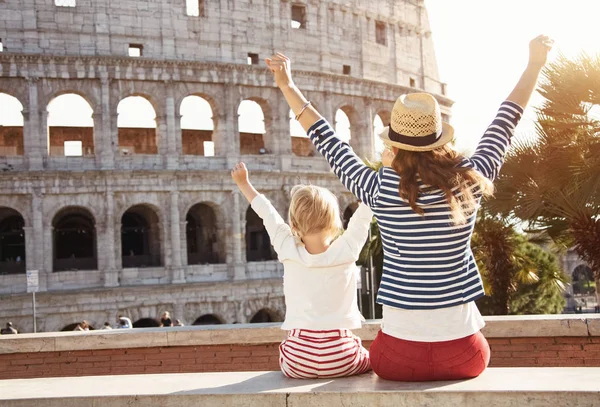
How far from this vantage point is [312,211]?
454 centimetres

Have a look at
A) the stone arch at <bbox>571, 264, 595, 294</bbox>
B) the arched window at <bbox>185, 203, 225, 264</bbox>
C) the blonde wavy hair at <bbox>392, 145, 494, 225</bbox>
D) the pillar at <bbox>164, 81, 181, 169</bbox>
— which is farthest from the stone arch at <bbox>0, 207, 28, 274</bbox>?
the stone arch at <bbox>571, 264, 595, 294</bbox>

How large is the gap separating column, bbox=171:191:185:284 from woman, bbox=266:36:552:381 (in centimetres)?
2508

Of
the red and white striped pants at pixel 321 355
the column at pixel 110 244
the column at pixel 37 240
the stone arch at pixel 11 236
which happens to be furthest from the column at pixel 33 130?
the red and white striped pants at pixel 321 355

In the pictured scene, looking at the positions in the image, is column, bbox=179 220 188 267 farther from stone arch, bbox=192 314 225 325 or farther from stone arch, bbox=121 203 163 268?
stone arch, bbox=192 314 225 325

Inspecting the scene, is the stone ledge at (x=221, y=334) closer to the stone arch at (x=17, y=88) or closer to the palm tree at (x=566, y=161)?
the palm tree at (x=566, y=161)

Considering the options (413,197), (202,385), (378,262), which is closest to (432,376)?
(413,197)

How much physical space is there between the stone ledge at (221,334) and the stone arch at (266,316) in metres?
21.7

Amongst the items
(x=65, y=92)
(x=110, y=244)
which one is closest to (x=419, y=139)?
(x=110, y=244)

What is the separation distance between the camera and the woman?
3.98 meters

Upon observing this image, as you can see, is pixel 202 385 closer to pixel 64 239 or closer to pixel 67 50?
pixel 67 50

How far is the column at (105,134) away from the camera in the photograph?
28609 mm

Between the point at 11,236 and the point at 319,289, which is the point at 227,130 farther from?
the point at 319,289

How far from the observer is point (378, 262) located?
24.9 metres

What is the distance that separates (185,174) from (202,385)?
25.1 meters
